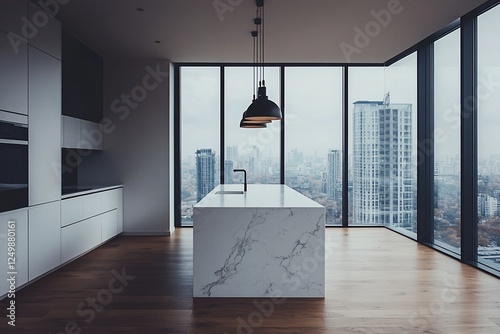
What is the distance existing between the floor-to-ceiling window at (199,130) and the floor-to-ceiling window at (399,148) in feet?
9.16

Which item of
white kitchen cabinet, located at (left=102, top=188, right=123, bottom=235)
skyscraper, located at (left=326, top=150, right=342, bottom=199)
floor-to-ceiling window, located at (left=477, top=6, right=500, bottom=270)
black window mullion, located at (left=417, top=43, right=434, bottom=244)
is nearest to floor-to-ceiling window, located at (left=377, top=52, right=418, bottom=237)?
black window mullion, located at (left=417, top=43, right=434, bottom=244)

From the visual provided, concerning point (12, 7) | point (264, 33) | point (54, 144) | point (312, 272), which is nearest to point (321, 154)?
point (264, 33)

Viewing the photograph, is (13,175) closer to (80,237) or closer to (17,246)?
(17,246)

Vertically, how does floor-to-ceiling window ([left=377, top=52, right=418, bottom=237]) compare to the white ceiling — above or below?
below

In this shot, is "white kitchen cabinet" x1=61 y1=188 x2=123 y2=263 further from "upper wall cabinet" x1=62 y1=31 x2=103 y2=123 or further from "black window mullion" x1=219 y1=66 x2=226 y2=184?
"black window mullion" x1=219 y1=66 x2=226 y2=184

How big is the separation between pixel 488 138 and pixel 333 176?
2.75 meters

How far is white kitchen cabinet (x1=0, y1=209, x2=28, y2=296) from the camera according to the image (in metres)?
3.05

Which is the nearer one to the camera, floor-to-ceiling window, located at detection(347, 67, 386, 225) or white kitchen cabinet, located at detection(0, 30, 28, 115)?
white kitchen cabinet, located at detection(0, 30, 28, 115)

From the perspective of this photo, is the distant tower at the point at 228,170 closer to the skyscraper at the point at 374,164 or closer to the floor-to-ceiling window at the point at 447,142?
the skyscraper at the point at 374,164

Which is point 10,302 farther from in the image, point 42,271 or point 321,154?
point 321,154

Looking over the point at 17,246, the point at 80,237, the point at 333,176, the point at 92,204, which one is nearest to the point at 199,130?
the point at 92,204

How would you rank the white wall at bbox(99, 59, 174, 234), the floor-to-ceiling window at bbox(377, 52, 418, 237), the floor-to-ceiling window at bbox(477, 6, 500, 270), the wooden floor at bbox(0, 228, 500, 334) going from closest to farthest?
the wooden floor at bbox(0, 228, 500, 334)
the floor-to-ceiling window at bbox(477, 6, 500, 270)
the floor-to-ceiling window at bbox(377, 52, 418, 237)
the white wall at bbox(99, 59, 174, 234)

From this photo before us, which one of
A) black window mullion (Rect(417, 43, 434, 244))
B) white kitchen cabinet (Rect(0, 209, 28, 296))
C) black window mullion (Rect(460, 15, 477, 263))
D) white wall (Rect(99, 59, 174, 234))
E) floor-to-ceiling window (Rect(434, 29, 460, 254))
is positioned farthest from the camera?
white wall (Rect(99, 59, 174, 234))

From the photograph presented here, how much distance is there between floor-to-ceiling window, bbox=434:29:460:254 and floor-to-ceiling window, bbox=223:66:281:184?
96.1 inches
